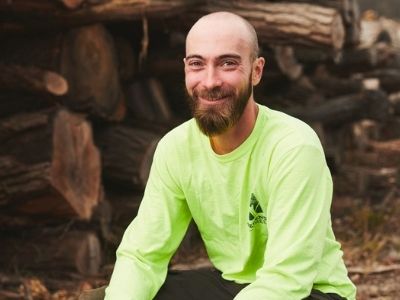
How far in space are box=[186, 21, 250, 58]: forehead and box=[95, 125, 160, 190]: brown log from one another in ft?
10.5

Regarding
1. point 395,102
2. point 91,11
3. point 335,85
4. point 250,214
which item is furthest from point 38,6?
point 395,102

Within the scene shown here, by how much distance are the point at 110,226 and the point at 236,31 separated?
3649mm

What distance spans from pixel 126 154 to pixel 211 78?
336 centimetres

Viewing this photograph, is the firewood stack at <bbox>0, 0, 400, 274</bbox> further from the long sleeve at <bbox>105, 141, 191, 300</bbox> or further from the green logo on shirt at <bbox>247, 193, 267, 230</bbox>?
the green logo on shirt at <bbox>247, 193, 267, 230</bbox>

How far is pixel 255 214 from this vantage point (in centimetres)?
318

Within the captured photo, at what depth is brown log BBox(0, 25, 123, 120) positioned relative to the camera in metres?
5.79

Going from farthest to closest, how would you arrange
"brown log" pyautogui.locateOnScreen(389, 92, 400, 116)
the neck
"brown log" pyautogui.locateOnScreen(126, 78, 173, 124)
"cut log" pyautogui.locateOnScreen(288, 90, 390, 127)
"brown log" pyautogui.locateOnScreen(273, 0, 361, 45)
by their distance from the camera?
"brown log" pyautogui.locateOnScreen(389, 92, 400, 116)
"cut log" pyautogui.locateOnScreen(288, 90, 390, 127)
"brown log" pyautogui.locateOnScreen(126, 78, 173, 124)
"brown log" pyautogui.locateOnScreen(273, 0, 361, 45)
the neck

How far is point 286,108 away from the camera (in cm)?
871

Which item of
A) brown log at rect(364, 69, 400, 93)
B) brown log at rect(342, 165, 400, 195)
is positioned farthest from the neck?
brown log at rect(364, 69, 400, 93)

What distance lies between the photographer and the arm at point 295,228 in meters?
2.88

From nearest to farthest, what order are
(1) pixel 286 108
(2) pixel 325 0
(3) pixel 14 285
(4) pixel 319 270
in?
(4) pixel 319 270, (3) pixel 14 285, (2) pixel 325 0, (1) pixel 286 108

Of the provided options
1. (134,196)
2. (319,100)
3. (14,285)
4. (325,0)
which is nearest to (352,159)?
(319,100)

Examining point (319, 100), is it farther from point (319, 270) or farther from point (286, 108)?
point (319, 270)

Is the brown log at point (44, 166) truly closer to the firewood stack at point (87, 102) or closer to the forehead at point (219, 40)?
the firewood stack at point (87, 102)
